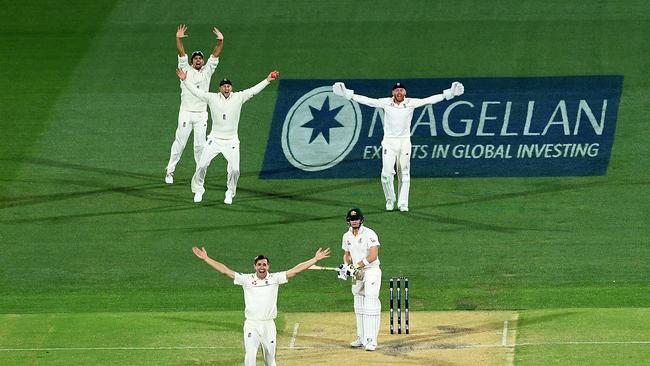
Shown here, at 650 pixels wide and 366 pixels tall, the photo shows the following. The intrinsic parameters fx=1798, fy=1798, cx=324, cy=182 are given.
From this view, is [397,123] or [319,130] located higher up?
[319,130]

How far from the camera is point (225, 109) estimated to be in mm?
39031

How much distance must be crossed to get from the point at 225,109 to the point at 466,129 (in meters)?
7.22

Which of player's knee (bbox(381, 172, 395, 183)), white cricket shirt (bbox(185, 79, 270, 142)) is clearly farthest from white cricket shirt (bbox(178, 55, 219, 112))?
player's knee (bbox(381, 172, 395, 183))

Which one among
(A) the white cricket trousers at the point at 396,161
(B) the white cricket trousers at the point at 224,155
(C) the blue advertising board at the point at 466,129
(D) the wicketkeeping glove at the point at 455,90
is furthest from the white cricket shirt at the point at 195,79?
(D) the wicketkeeping glove at the point at 455,90

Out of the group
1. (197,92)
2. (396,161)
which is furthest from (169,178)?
(396,161)

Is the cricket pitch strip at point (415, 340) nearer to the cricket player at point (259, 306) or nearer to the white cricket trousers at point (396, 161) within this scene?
the cricket player at point (259, 306)

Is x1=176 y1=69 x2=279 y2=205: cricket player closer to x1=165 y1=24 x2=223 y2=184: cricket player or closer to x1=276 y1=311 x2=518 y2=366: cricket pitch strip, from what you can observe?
x1=165 y1=24 x2=223 y2=184: cricket player

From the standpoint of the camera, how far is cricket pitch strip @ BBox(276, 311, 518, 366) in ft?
104

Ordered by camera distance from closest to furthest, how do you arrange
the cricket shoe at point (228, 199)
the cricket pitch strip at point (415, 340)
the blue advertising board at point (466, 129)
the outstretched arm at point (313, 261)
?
the outstretched arm at point (313, 261), the cricket pitch strip at point (415, 340), the cricket shoe at point (228, 199), the blue advertising board at point (466, 129)

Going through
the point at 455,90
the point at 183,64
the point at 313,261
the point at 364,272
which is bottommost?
the point at 313,261

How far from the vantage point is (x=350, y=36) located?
49.1 m

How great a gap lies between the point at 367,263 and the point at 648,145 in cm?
1333

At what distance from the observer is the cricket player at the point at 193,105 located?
40031 mm

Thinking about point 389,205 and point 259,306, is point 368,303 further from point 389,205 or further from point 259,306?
point 389,205
